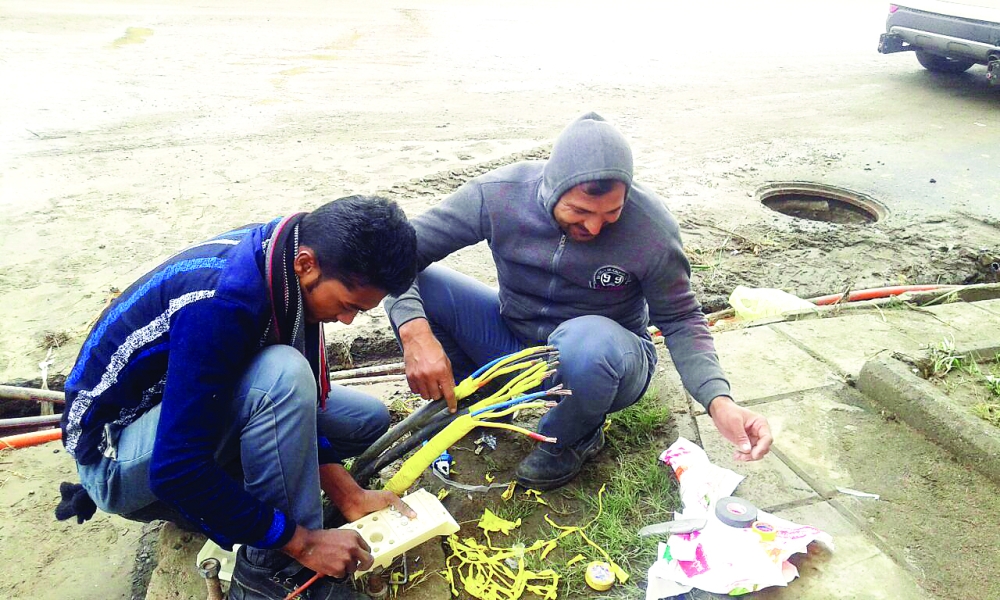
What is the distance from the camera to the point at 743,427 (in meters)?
2.00

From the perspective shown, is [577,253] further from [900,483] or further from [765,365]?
[900,483]

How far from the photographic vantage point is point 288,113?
6676 millimetres

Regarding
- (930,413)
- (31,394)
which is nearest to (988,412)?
(930,413)

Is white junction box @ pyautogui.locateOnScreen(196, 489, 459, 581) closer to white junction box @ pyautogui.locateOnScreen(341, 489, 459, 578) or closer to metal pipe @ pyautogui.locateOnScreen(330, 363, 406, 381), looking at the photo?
white junction box @ pyautogui.locateOnScreen(341, 489, 459, 578)

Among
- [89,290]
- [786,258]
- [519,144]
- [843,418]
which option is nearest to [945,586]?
[843,418]

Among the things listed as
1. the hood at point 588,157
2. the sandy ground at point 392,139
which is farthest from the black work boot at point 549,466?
the sandy ground at point 392,139

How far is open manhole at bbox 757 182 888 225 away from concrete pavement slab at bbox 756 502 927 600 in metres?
3.57

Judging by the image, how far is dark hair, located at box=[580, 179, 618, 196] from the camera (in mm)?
2049

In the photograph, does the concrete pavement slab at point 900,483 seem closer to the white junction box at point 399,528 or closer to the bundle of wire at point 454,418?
the bundle of wire at point 454,418

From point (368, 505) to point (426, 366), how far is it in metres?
0.45

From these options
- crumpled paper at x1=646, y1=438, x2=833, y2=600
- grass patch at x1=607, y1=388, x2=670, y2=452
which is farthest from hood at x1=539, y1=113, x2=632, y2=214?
crumpled paper at x1=646, y1=438, x2=833, y2=600

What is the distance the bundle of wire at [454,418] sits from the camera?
207 centimetres

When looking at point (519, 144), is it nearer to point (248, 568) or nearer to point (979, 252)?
point (979, 252)

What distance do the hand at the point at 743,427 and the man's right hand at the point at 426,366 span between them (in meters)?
0.80
